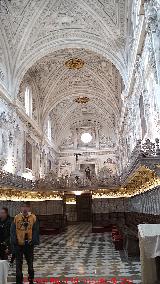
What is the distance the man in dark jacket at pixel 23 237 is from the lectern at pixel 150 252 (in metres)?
1.88

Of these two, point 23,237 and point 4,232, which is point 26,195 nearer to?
point 4,232

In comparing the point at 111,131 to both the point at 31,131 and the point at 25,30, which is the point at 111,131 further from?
the point at 25,30

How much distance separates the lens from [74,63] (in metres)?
23.7

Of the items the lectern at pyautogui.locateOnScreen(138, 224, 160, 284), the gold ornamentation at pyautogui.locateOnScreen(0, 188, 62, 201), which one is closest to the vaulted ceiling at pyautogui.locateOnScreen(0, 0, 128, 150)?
the gold ornamentation at pyautogui.locateOnScreen(0, 188, 62, 201)

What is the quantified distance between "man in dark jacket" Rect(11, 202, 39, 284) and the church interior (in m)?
1.07

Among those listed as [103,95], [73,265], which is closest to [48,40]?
[103,95]

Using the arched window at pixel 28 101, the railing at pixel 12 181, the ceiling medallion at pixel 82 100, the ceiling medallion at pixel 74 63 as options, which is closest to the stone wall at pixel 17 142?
the railing at pixel 12 181

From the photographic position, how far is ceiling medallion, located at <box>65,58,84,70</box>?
2325cm

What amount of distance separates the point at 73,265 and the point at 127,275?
194 centimetres

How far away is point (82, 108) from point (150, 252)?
2906 cm

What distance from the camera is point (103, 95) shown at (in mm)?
27531

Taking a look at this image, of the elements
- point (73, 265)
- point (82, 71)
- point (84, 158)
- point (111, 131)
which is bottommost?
point (73, 265)

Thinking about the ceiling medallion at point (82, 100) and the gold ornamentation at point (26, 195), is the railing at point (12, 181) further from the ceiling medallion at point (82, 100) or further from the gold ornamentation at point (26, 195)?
the ceiling medallion at point (82, 100)

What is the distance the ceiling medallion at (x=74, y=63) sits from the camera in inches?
915
